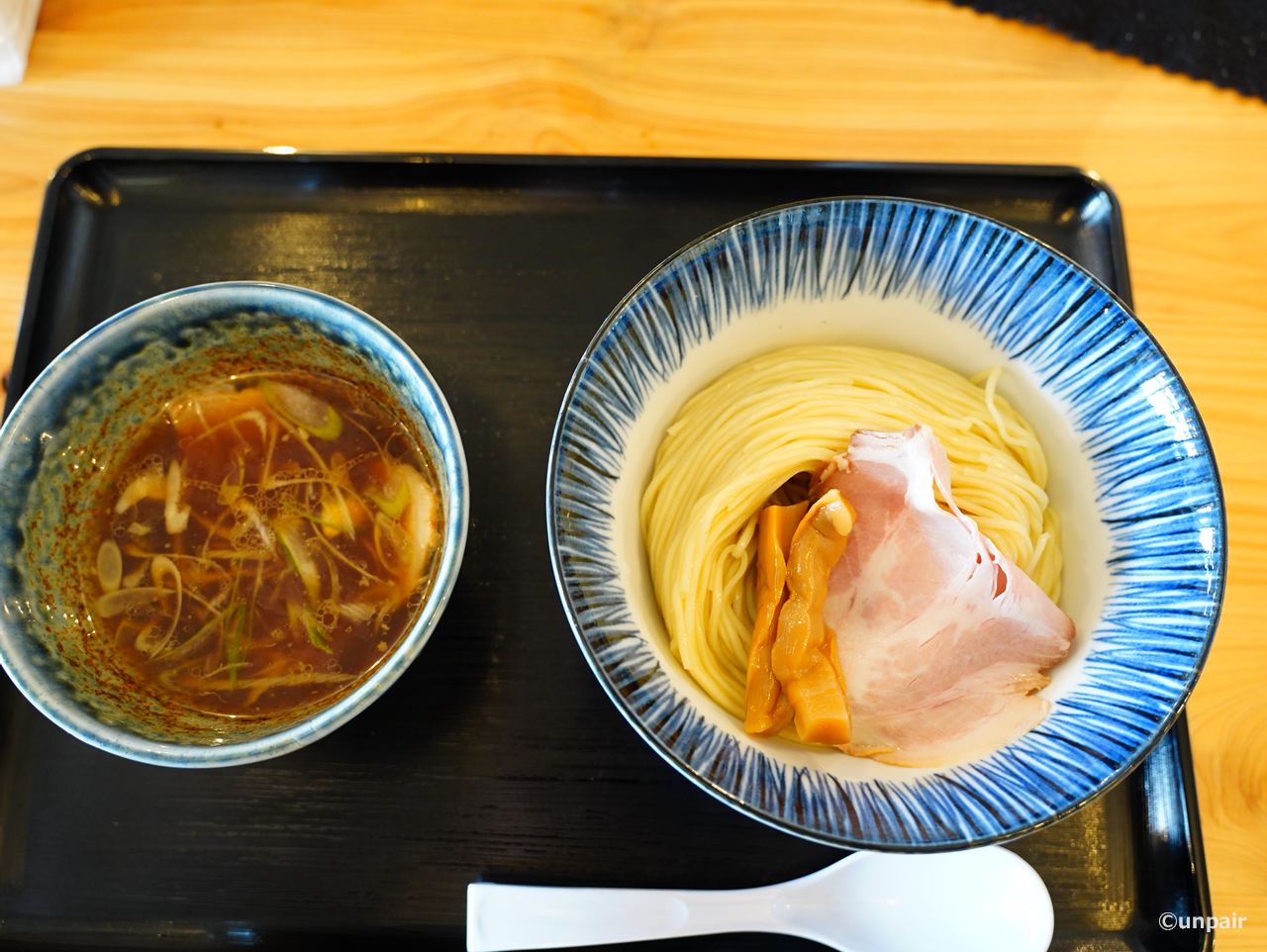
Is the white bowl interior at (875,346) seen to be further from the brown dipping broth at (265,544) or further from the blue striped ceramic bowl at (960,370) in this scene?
the brown dipping broth at (265,544)

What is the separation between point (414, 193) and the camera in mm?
1555

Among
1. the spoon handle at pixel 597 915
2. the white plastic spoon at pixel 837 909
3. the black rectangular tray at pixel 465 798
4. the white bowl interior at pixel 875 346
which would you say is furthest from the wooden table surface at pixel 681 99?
the spoon handle at pixel 597 915

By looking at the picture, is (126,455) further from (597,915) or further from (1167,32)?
(1167,32)

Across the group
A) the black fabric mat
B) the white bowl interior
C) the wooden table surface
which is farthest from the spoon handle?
the black fabric mat

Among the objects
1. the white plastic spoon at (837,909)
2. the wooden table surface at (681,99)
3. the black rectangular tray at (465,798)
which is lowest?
the white plastic spoon at (837,909)

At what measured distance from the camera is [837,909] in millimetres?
1190

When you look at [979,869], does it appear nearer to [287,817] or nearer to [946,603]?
[946,603]

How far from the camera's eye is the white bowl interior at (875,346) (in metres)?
1.12

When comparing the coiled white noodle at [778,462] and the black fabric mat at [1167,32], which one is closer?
the coiled white noodle at [778,462]

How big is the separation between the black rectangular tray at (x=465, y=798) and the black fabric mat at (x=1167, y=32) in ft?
1.54

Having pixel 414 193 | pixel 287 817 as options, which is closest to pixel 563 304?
pixel 414 193

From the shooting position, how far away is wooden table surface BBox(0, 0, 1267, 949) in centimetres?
161

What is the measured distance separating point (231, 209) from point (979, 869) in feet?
5.40

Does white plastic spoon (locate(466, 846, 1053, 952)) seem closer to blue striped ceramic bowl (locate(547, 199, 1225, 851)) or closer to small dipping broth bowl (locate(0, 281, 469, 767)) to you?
blue striped ceramic bowl (locate(547, 199, 1225, 851))
